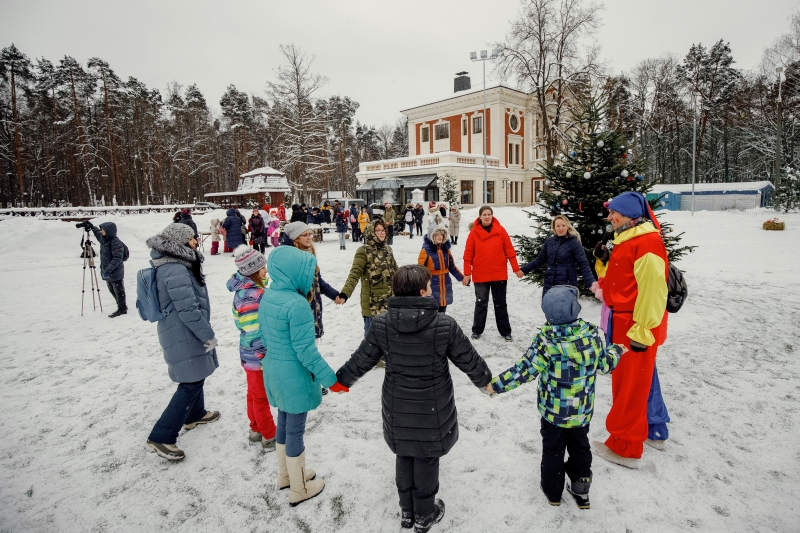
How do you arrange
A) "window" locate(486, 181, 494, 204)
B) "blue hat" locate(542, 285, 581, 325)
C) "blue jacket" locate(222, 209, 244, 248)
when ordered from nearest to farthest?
"blue hat" locate(542, 285, 581, 325), "blue jacket" locate(222, 209, 244, 248), "window" locate(486, 181, 494, 204)

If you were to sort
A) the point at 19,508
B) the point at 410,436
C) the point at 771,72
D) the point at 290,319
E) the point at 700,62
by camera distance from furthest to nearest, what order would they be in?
the point at 700,62, the point at 771,72, the point at 19,508, the point at 290,319, the point at 410,436

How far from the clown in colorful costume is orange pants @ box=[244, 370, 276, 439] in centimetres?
279

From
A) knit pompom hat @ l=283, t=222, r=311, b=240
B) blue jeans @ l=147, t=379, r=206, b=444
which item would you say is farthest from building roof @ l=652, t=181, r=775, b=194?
blue jeans @ l=147, t=379, r=206, b=444

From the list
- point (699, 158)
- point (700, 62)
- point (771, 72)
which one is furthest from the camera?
point (699, 158)

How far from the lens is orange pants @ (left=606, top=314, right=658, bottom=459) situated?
2.86 metres

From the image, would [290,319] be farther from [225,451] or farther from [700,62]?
[700,62]

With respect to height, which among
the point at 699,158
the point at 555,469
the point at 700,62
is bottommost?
the point at 555,469

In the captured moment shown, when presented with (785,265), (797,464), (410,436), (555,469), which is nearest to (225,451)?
(410,436)

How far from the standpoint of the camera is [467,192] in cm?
3344

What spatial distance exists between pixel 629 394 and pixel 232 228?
43.5ft

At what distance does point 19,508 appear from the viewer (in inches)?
109

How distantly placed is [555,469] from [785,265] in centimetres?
1173

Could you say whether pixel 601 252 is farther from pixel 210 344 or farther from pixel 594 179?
pixel 210 344

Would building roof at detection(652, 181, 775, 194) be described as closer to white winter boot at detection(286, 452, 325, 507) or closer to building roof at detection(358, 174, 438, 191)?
building roof at detection(358, 174, 438, 191)
